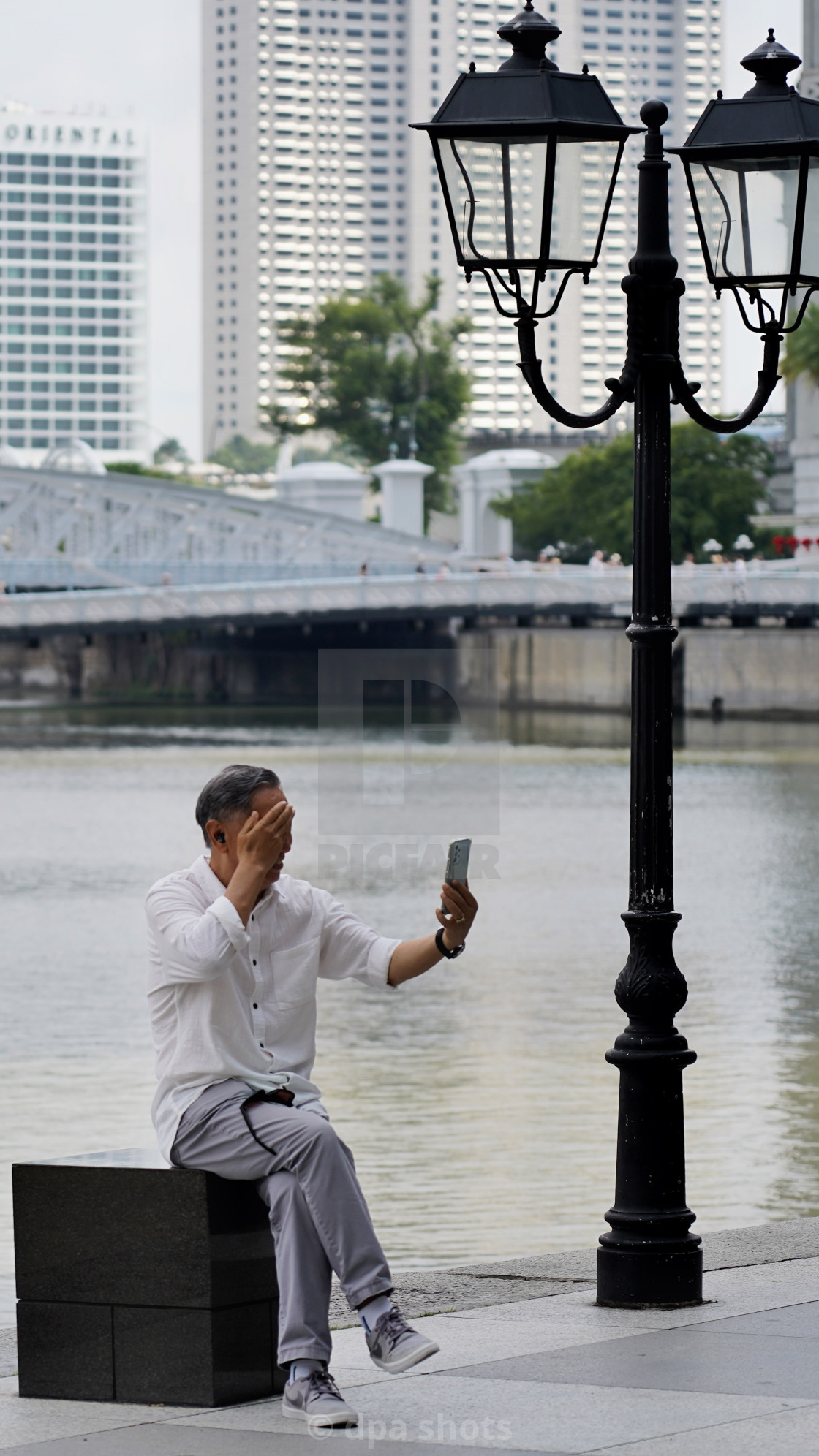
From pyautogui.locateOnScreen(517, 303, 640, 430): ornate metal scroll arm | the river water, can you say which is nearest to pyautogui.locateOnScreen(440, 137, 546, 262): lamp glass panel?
pyautogui.locateOnScreen(517, 303, 640, 430): ornate metal scroll arm

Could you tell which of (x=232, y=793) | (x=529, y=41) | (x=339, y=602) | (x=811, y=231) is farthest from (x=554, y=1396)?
(x=339, y=602)

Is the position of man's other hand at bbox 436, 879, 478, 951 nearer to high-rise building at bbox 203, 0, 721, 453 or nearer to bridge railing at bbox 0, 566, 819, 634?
bridge railing at bbox 0, 566, 819, 634

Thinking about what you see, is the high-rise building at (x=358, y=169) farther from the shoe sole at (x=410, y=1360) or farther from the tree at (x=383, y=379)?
the shoe sole at (x=410, y=1360)

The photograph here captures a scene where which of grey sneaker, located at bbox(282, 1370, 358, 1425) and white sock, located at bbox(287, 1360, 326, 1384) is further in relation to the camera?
white sock, located at bbox(287, 1360, 326, 1384)

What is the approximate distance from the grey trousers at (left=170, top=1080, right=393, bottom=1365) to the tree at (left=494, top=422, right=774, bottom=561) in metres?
55.0

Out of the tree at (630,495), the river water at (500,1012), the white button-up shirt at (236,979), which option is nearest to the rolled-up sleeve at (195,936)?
the white button-up shirt at (236,979)

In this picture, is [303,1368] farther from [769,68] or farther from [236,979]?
[769,68]

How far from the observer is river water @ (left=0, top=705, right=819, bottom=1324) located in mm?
9906

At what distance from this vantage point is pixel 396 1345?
440cm

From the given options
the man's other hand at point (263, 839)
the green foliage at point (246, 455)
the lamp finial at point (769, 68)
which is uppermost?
the green foliage at point (246, 455)

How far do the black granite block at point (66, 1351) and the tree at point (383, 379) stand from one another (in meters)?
76.0

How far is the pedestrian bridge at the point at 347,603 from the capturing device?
1890 inches

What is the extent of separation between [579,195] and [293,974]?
6.97ft

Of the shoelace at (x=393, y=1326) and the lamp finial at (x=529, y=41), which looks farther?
the lamp finial at (x=529, y=41)
